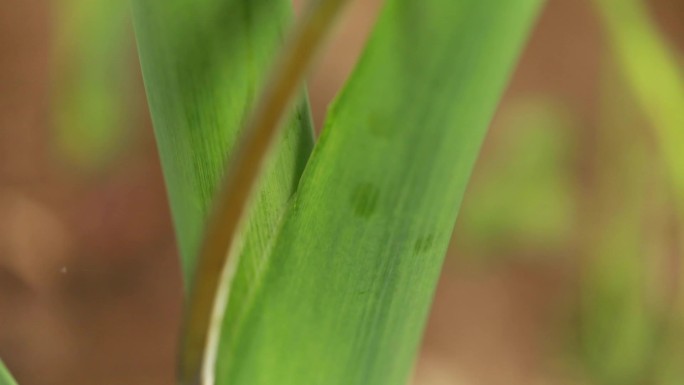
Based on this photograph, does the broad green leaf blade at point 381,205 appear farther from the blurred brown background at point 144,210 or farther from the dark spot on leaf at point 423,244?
A: the blurred brown background at point 144,210

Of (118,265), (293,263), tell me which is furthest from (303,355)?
(118,265)

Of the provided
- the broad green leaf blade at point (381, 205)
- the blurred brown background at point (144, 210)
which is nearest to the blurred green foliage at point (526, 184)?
the blurred brown background at point (144, 210)

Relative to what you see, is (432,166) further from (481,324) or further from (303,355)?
(481,324)

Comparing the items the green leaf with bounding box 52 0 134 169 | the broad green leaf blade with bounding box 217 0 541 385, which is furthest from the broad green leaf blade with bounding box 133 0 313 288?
the green leaf with bounding box 52 0 134 169

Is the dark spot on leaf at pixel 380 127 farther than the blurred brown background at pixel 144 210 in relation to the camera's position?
No

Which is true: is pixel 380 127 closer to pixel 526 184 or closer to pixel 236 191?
pixel 236 191

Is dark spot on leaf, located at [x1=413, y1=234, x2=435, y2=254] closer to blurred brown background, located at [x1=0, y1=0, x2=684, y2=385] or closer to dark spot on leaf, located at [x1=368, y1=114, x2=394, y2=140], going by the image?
dark spot on leaf, located at [x1=368, y1=114, x2=394, y2=140]
